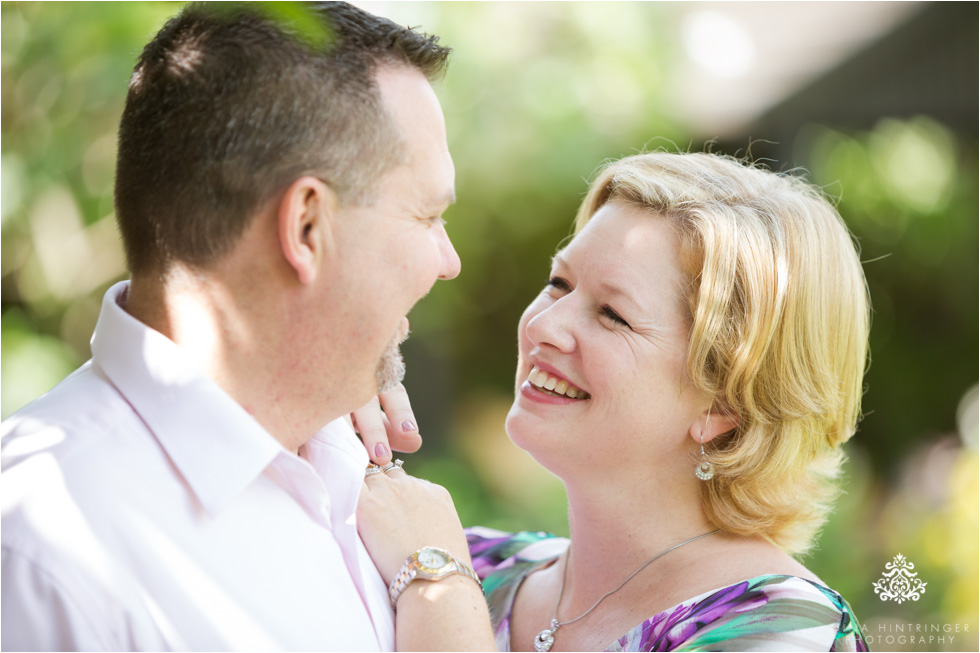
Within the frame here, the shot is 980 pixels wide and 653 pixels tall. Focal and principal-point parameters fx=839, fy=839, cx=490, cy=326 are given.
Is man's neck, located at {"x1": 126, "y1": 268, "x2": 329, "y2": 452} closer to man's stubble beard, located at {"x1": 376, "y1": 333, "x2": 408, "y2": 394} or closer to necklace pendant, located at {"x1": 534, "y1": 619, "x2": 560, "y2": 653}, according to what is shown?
man's stubble beard, located at {"x1": 376, "y1": 333, "x2": 408, "y2": 394}

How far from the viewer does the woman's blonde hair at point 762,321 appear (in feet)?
7.11

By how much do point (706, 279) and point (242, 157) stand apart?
3.87ft

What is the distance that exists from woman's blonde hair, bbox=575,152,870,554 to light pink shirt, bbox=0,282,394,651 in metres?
1.05

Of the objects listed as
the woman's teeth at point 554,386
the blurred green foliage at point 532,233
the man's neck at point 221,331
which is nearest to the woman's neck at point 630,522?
the woman's teeth at point 554,386

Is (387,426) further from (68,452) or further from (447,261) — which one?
(68,452)

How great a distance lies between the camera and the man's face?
1604 mm

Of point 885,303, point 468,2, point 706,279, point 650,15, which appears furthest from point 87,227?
point 885,303

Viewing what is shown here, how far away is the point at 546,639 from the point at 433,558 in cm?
66

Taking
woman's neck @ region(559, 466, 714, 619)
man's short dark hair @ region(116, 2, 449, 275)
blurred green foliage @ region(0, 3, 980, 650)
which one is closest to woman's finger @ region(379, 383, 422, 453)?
woman's neck @ region(559, 466, 714, 619)

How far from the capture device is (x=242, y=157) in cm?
152

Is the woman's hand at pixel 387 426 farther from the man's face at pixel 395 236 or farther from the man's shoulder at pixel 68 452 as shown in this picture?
the man's shoulder at pixel 68 452

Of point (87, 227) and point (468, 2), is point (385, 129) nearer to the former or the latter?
point (87, 227)

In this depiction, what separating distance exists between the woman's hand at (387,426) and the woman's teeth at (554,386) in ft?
1.17

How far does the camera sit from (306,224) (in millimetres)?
1560
